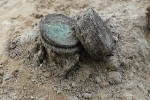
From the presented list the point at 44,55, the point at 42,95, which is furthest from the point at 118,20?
the point at 42,95

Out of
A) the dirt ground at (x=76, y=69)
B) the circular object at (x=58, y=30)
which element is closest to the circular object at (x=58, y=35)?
the circular object at (x=58, y=30)

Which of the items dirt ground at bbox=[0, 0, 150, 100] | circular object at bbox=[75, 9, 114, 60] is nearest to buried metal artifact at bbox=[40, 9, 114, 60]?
circular object at bbox=[75, 9, 114, 60]

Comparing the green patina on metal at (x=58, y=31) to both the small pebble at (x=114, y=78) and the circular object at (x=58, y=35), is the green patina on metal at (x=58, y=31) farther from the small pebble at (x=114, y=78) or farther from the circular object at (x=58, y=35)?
the small pebble at (x=114, y=78)

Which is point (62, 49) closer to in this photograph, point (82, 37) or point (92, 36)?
point (82, 37)

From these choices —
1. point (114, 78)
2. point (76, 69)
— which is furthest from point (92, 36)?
point (114, 78)

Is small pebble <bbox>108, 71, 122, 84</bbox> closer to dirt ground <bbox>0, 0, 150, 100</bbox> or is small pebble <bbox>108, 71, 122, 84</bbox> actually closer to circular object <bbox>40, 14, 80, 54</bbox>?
dirt ground <bbox>0, 0, 150, 100</bbox>
